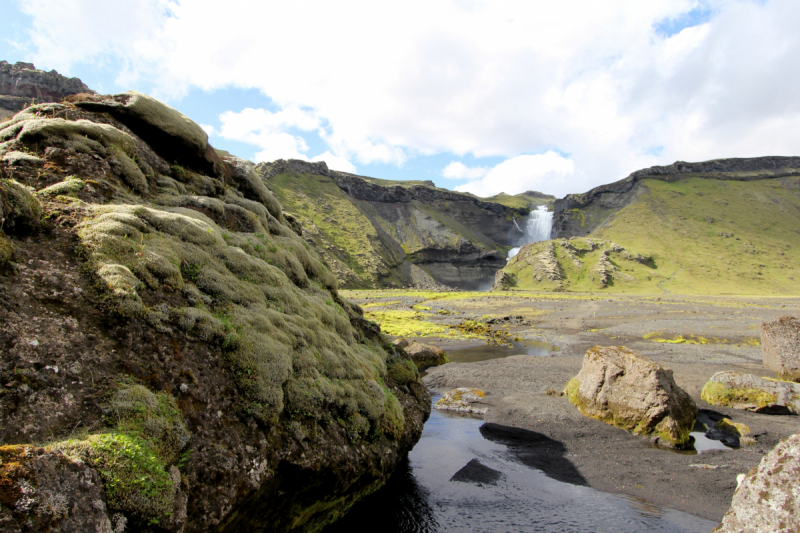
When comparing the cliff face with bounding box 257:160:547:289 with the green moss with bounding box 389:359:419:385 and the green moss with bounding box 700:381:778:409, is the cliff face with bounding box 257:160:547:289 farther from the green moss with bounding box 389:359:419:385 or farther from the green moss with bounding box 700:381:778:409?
the green moss with bounding box 389:359:419:385

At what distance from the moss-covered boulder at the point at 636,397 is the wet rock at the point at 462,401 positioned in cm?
577

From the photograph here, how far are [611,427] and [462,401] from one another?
833cm

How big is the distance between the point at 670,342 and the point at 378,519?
43.7m

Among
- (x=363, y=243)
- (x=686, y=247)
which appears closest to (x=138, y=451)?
(x=363, y=243)

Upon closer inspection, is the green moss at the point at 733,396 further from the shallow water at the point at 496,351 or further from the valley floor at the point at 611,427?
the shallow water at the point at 496,351

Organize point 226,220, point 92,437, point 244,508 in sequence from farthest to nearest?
1. point 226,220
2. point 244,508
3. point 92,437

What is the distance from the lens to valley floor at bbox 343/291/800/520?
1462 centimetres

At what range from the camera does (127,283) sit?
8188mm

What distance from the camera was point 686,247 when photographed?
152 metres

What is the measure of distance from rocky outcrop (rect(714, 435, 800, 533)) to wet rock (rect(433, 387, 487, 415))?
16.1 m

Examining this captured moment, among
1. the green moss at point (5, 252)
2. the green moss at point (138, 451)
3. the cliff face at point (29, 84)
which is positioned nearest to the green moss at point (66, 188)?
the green moss at point (5, 252)

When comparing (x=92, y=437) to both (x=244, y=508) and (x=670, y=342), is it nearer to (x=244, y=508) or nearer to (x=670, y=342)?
(x=244, y=508)

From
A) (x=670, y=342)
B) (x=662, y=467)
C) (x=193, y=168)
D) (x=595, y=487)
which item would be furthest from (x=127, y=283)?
(x=670, y=342)

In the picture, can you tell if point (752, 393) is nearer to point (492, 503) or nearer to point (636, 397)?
point (636, 397)
